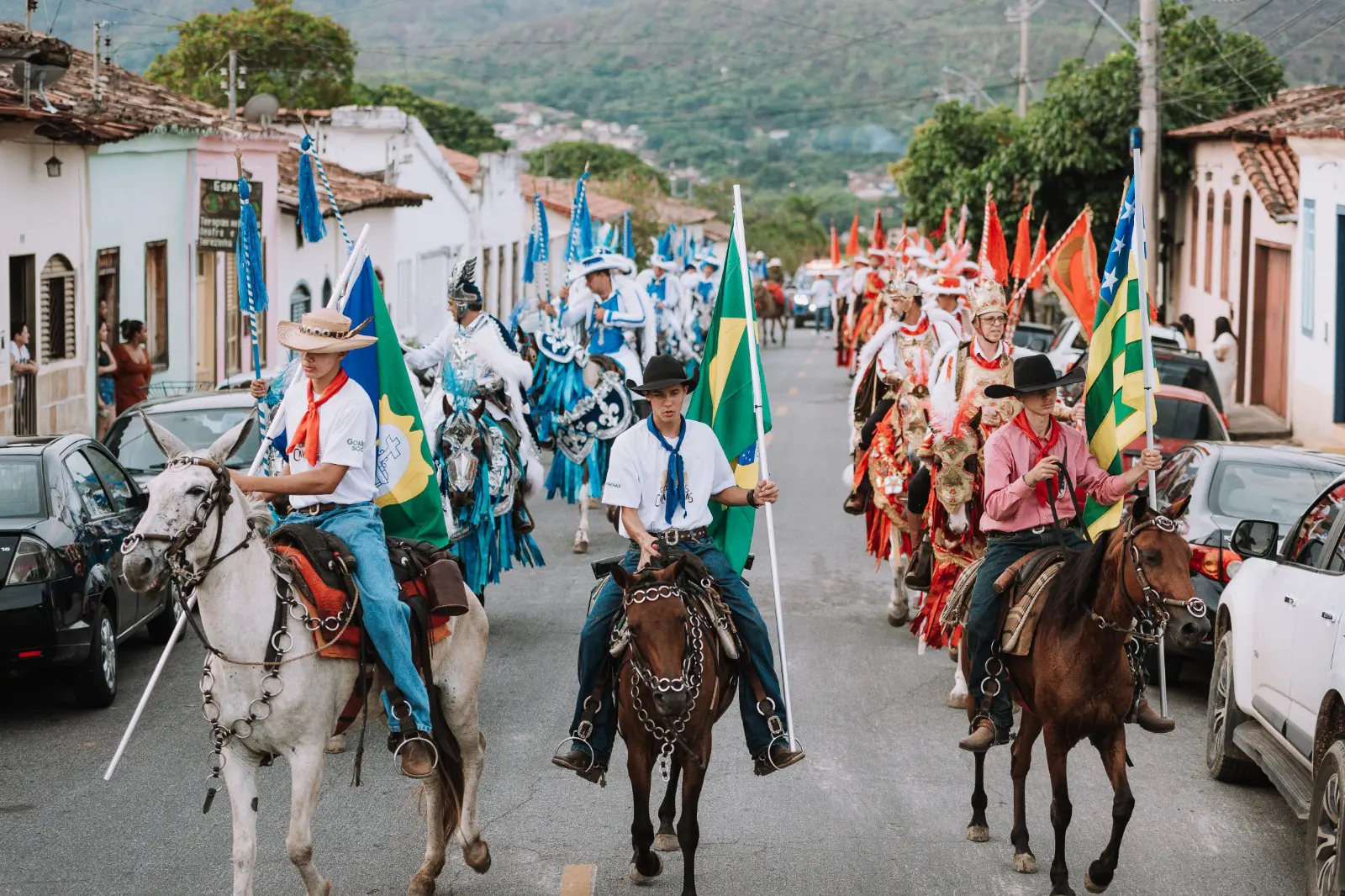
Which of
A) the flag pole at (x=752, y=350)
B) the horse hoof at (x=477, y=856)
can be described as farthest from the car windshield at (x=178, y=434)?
the horse hoof at (x=477, y=856)

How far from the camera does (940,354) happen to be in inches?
503

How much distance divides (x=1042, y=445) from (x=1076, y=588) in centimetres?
97

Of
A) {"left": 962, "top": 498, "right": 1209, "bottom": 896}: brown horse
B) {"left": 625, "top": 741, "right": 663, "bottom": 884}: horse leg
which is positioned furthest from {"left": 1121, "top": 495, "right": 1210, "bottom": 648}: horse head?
{"left": 625, "top": 741, "right": 663, "bottom": 884}: horse leg

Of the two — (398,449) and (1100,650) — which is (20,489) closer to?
(398,449)

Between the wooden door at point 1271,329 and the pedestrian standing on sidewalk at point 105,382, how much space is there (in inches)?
705

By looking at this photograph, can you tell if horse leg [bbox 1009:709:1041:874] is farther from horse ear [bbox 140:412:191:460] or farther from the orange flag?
the orange flag

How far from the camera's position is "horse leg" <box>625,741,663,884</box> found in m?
7.68

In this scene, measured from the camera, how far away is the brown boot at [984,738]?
864 centimetres

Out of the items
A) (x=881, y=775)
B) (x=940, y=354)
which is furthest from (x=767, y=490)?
(x=940, y=354)

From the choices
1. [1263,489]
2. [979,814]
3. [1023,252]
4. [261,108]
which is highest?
[261,108]

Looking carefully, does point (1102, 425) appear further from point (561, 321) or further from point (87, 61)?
point (87, 61)

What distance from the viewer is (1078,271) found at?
1338 centimetres

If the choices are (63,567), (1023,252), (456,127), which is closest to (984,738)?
(63,567)

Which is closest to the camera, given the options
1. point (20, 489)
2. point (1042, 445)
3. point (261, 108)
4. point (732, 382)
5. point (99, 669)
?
point (1042, 445)
